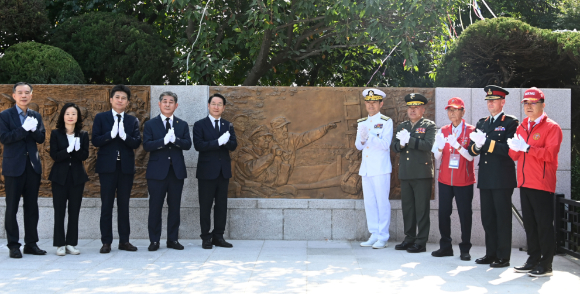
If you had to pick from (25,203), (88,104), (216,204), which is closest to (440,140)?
(216,204)

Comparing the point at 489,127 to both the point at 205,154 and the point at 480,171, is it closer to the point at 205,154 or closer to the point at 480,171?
the point at 480,171

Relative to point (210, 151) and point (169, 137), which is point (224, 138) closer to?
point (210, 151)

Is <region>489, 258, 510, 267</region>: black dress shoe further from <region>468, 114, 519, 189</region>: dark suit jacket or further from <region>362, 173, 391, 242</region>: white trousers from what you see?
<region>362, 173, 391, 242</region>: white trousers

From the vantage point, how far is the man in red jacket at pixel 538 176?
17.0 ft

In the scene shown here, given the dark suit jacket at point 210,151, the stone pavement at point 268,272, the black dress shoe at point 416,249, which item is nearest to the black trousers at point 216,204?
the dark suit jacket at point 210,151

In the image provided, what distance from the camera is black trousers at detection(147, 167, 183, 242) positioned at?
6602 millimetres

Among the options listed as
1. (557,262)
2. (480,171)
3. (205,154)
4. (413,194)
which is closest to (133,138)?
(205,154)

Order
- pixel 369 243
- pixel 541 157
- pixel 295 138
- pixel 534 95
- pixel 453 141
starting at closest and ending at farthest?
pixel 541 157 → pixel 534 95 → pixel 453 141 → pixel 369 243 → pixel 295 138

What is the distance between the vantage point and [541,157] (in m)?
A: 5.17

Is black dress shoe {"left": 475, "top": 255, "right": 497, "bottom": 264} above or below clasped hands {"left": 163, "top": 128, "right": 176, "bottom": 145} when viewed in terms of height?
below

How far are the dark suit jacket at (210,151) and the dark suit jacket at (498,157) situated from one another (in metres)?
3.04

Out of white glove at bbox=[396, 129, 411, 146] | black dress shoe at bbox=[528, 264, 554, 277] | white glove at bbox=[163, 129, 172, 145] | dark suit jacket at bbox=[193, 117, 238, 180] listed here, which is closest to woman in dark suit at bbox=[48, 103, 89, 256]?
white glove at bbox=[163, 129, 172, 145]

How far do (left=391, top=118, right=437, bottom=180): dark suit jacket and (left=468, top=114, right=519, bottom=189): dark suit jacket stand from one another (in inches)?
29.3

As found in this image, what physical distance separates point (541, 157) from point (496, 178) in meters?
0.62
